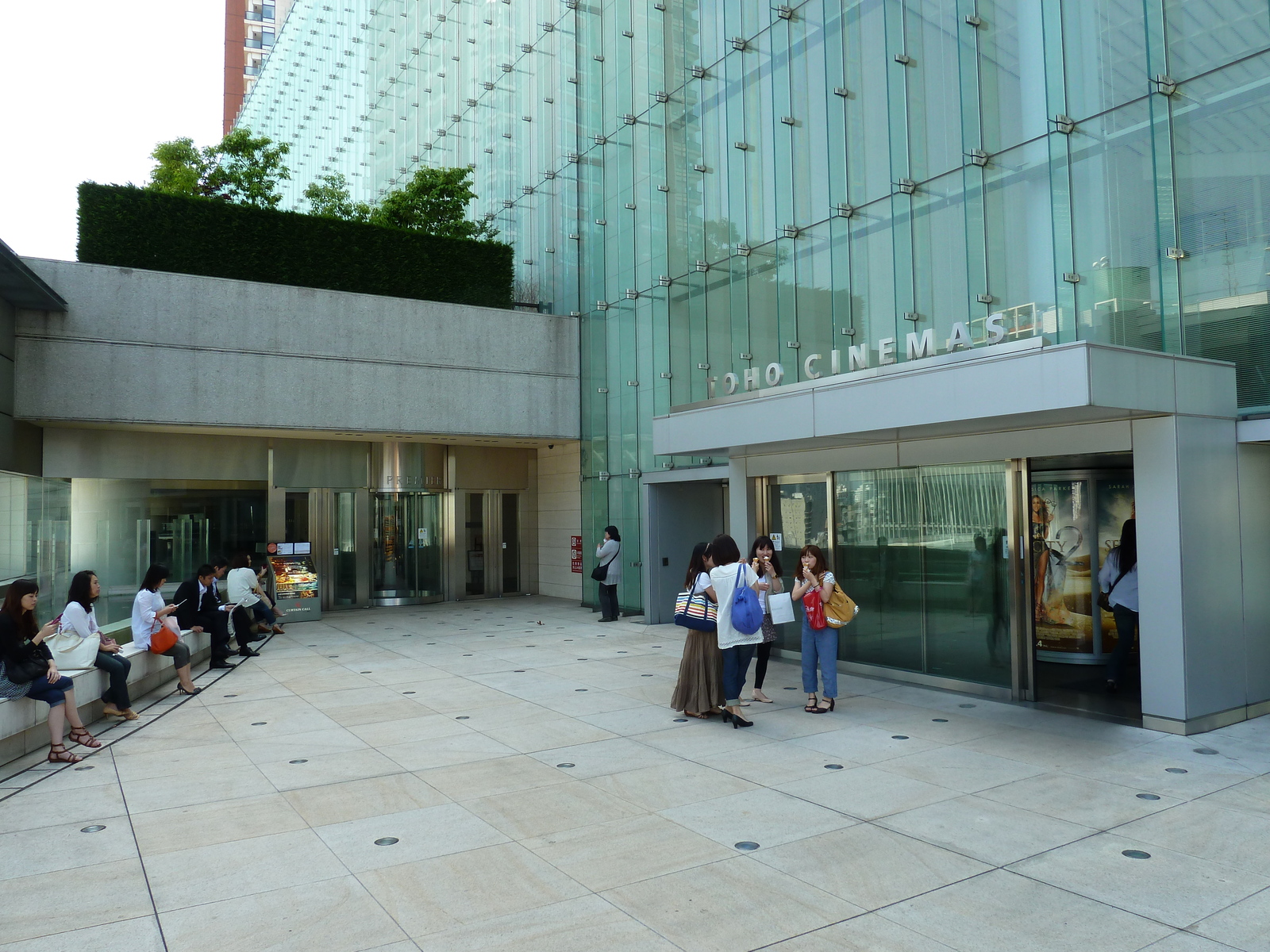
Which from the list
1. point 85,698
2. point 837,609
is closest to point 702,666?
point 837,609

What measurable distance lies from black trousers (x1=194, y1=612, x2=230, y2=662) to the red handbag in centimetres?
754

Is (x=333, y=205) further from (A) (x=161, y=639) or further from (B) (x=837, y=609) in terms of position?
(B) (x=837, y=609)

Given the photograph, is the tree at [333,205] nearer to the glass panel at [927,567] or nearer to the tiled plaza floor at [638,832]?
the glass panel at [927,567]

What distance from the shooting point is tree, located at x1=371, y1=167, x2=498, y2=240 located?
68.2ft

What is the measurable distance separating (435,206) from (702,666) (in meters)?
15.5

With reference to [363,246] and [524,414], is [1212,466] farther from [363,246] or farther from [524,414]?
[363,246]

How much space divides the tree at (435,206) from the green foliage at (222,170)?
3961 millimetres

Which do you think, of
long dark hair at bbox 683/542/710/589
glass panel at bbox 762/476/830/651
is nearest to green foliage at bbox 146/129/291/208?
glass panel at bbox 762/476/830/651

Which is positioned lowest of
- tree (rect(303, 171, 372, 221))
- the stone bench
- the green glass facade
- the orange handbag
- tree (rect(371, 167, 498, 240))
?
the stone bench

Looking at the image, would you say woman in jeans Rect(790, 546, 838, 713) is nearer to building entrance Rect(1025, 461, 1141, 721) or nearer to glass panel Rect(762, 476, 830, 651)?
glass panel Rect(762, 476, 830, 651)

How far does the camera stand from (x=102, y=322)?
1462 cm

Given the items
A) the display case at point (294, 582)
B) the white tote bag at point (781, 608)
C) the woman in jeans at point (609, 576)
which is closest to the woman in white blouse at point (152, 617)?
Result: the white tote bag at point (781, 608)

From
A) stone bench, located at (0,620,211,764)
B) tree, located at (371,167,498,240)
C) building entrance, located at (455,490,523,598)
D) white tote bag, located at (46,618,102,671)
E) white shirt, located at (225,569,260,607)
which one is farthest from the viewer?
building entrance, located at (455,490,523,598)

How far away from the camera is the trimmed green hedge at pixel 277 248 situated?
1556 centimetres
